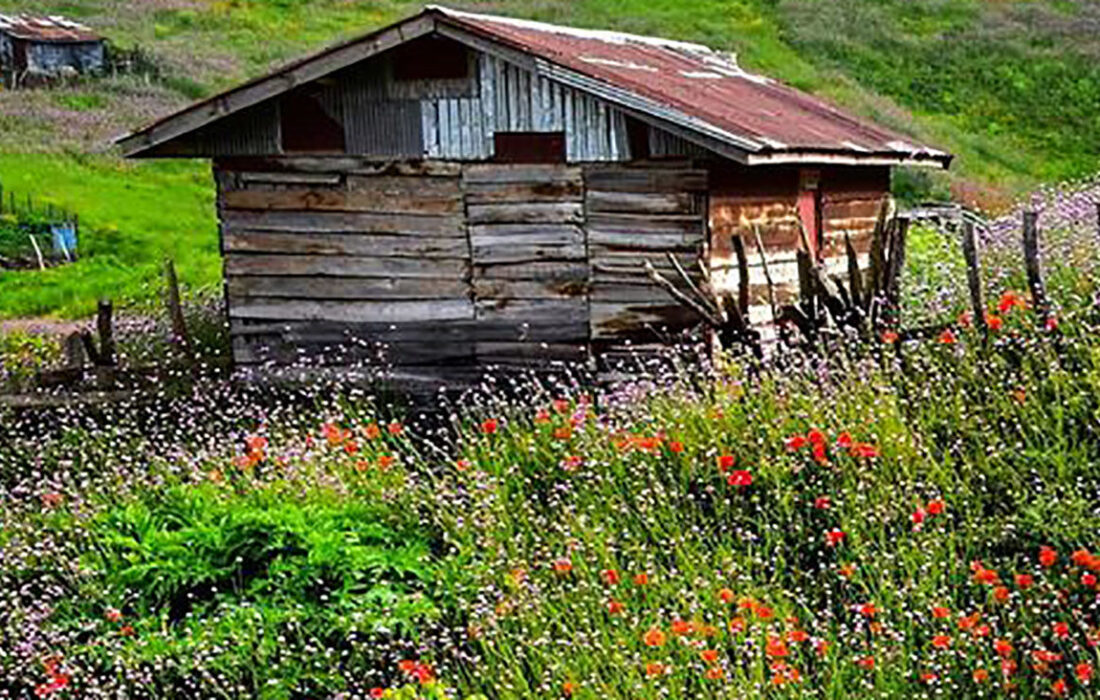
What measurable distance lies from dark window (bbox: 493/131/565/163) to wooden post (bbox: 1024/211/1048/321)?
4.33 metres

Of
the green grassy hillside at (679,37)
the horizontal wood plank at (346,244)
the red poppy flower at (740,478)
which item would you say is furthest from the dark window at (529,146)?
the green grassy hillside at (679,37)

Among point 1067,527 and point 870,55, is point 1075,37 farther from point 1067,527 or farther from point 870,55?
point 1067,527

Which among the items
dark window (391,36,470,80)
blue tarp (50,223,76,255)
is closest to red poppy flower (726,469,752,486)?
dark window (391,36,470,80)

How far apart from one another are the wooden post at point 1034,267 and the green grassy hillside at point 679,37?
15399mm

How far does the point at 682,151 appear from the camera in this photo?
11953 mm

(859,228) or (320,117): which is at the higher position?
(320,117)

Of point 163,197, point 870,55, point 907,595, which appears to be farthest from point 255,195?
point 870,55

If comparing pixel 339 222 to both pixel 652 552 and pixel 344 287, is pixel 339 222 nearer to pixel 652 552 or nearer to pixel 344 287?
pixel 344 287

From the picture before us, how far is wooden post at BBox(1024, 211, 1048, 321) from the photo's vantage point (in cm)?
895

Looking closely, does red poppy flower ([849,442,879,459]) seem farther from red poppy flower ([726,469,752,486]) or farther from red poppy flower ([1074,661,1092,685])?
red poppy flower ([1074,661,1092,685])

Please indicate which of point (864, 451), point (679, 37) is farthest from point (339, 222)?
point (679, 37)

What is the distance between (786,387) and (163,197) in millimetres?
24228

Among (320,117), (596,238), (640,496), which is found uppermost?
(320,117)

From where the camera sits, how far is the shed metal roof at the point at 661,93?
37.3 feet
